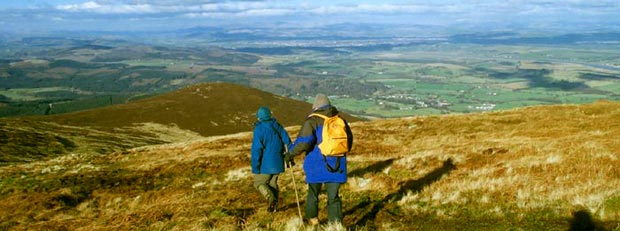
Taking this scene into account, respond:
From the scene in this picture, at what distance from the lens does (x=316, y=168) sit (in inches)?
442

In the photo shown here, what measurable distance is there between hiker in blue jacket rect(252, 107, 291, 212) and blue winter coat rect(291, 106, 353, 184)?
236cm

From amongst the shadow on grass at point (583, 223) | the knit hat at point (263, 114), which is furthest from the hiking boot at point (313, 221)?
the shadow on grass at point (583, 223)

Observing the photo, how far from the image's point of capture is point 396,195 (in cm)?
1555

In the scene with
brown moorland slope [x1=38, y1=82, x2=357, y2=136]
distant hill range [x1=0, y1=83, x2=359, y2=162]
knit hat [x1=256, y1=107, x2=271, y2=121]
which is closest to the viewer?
knit hat [x1=256, y1=107, x2=271, y2=121]

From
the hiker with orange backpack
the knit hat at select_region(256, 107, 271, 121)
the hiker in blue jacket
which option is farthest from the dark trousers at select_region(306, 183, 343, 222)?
the knit hat at select_region(256, 107, 271, 121)

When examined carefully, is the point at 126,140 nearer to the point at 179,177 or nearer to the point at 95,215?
the point at 179,177

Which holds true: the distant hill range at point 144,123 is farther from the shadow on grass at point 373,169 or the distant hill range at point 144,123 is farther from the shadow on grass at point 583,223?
the shadow on grass at point 583,223

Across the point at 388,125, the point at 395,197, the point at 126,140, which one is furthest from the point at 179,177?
the point at 126,140

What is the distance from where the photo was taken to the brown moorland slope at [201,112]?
97.9m

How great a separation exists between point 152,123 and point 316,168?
93671 mm

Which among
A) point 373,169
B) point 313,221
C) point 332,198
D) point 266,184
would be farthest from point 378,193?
point 332,198

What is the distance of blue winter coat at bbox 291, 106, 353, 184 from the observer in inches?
432

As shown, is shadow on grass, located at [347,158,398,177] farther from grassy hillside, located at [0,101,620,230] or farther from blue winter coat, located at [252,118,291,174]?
blue winter coat, located at [252,118,291,174]

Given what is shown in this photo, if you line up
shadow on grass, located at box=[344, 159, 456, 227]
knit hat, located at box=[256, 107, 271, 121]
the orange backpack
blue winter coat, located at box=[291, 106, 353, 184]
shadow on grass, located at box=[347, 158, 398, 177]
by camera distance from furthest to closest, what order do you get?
shadow on grass, located at box=[347, 158, 398, 177] → knit hat, located at box=[256, 107, 271, 121] → shadow on grass, located at box=[344, 159, 456, 227] → blue winter coat, located at box=[291, 106, 353, 184] → the orange backpack
